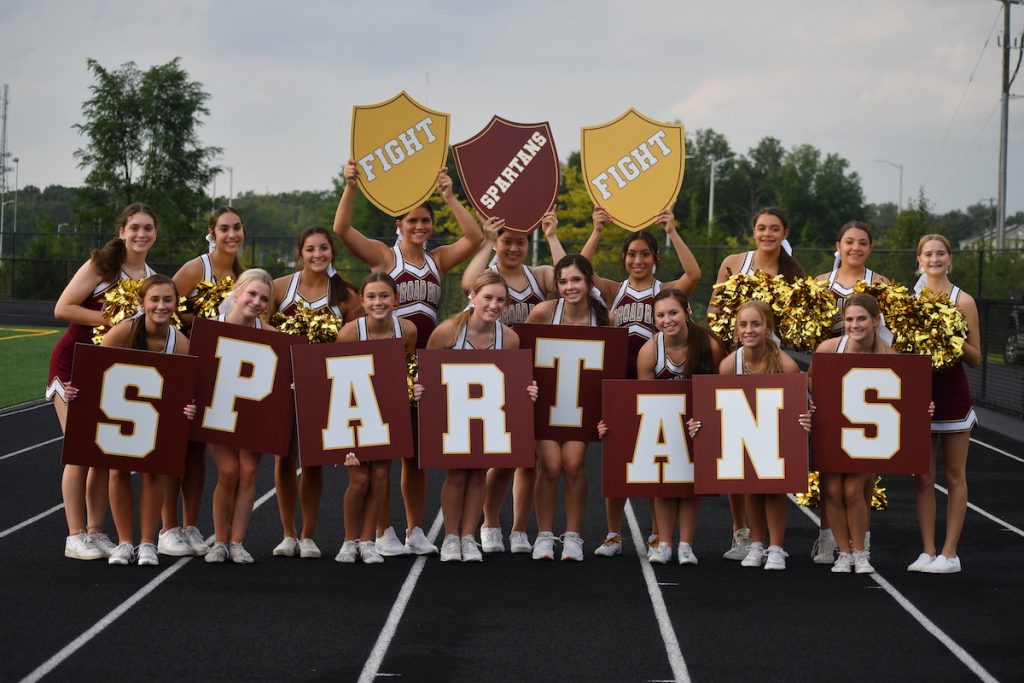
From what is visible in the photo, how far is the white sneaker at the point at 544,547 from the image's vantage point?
7.61 meters

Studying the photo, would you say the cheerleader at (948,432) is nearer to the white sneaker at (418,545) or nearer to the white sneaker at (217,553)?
the white sneaker at (418,545)

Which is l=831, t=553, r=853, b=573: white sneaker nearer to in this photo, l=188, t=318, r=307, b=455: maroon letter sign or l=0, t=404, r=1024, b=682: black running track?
l=0, t=404, r=1024, b=682: black running track

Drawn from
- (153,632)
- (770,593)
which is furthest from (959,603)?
(153,632)

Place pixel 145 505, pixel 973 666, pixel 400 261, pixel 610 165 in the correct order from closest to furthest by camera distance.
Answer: pixel 973 666 → pixel 145 505 → pixel 400 261 → pixel 610 165

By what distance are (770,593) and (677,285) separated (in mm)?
Result: 2241

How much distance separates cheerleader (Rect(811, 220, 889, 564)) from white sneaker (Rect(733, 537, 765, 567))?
37 cm

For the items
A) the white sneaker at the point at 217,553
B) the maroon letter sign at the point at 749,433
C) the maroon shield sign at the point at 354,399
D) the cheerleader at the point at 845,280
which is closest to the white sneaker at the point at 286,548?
the white sneaker at the point at 217,553

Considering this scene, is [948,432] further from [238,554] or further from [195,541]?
[195,541]

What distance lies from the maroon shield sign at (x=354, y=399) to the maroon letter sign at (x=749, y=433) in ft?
5.42

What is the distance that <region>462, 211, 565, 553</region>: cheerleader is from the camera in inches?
314

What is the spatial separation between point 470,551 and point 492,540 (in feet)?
1.46

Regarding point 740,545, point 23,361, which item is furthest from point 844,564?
point 23,361

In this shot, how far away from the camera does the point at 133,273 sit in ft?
24.7

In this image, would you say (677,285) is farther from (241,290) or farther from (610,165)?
(241,290)
